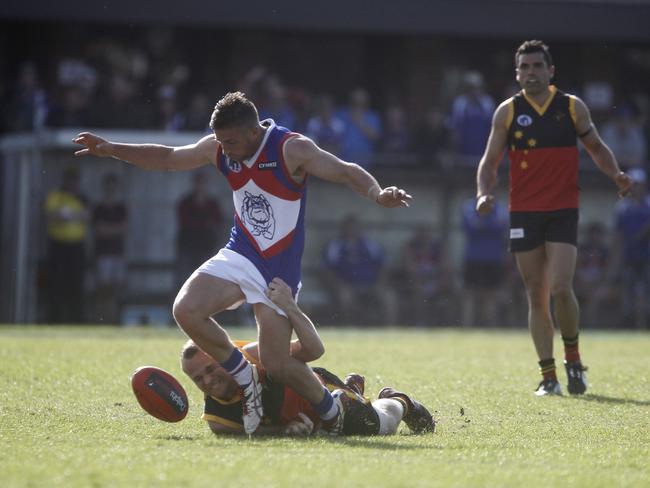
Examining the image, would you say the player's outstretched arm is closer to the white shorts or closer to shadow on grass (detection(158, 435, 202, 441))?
the white shorts

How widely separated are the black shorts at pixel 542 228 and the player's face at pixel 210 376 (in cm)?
348

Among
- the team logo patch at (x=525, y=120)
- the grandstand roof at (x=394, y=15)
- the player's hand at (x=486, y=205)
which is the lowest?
the player's hand at (x=486, y=205)

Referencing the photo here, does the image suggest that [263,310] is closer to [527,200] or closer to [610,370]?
[527,200]

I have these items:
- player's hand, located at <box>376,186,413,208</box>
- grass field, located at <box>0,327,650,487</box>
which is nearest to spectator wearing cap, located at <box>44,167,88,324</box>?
grass field, located at <box>0,327,650,487</box>

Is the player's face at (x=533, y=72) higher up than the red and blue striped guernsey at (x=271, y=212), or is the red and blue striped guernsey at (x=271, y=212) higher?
the player's face at (x=533, y=72)

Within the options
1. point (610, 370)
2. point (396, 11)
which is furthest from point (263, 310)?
point (396, 11)

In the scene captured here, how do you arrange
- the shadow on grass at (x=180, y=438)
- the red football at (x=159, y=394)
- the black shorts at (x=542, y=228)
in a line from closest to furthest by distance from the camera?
the shadow on grass at (x=180, y=438), the red football at (x=159, y=394), the black shorts at (x=542, y=228)

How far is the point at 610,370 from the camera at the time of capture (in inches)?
447

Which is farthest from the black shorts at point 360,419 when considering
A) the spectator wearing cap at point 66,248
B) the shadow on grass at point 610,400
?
the spectator wearing cap at point 66,248

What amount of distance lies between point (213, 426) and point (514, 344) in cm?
836

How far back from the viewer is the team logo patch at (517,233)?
32.2 feet

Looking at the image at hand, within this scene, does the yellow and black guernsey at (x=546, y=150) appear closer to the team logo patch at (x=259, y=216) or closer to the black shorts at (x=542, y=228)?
the black shorts at (x=542, y=228)

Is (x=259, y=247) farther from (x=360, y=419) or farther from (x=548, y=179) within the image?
(x=548, y=179)

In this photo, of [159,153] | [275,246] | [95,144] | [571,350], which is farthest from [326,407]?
[571,350]
